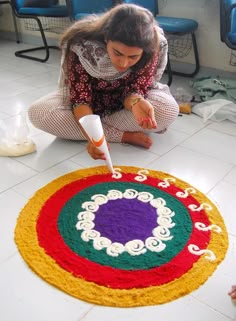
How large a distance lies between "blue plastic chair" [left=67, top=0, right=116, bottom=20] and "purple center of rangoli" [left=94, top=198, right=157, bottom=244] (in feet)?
5.80

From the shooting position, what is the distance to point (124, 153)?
1.44 metres

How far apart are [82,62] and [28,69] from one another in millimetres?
1551

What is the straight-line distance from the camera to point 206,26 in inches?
92.7

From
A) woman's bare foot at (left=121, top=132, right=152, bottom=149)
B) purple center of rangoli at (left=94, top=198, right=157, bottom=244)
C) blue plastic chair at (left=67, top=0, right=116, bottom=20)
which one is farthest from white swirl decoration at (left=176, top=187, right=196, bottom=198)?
blue plastic chair at (left=67, top=0, right=116, bottom=20)

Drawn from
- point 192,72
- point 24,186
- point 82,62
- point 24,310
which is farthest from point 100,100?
point 192,72

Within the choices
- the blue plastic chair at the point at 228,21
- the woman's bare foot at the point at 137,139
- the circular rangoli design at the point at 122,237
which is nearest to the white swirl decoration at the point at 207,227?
the circular rangoli design at the point at 122,237

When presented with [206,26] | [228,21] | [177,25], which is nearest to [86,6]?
[177,25]

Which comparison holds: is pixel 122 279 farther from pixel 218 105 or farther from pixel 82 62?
pixel 218 105

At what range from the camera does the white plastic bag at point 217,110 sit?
5.99 ft

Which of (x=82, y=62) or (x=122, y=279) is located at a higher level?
(x=82, y=62)

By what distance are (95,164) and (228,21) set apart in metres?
1.22

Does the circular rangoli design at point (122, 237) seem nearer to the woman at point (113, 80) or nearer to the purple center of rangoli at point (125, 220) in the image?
the purple center of rangoli at point (125, 220)

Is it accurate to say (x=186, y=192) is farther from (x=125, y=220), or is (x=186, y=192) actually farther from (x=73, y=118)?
(x=73, y=118)

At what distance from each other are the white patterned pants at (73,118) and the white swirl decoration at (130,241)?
402 millimetres
